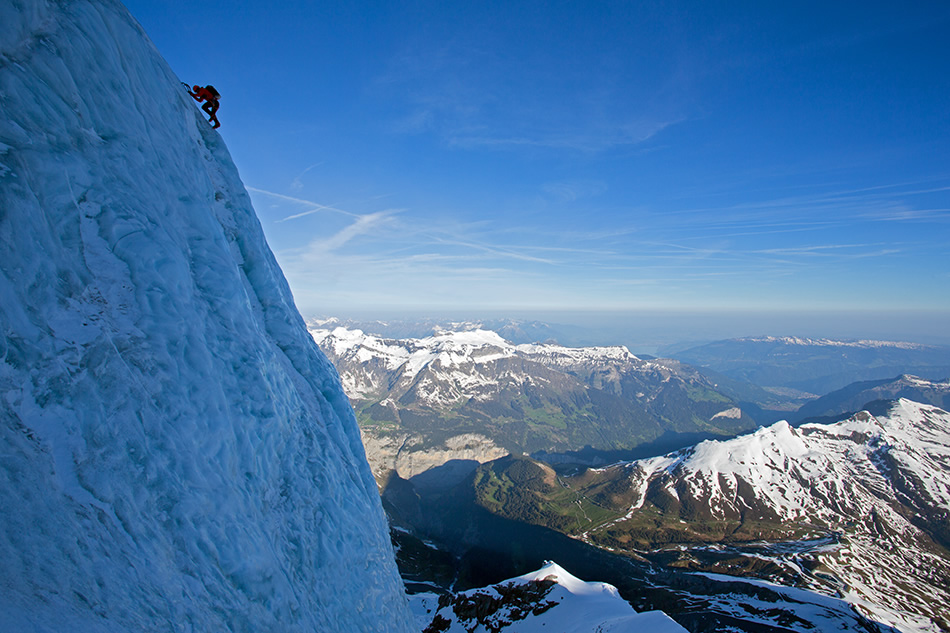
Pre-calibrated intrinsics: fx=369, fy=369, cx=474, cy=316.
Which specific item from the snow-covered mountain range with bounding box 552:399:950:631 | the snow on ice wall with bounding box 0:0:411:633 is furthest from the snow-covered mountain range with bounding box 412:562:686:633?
the snow-covered mountain range with bounding box 552:399:950:631

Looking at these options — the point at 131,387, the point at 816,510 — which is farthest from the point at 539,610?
the point at 816,510

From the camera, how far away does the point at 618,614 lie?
65688 millimetres

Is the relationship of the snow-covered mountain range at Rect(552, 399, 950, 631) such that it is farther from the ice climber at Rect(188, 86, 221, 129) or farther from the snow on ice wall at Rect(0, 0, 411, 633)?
the ice climber at Rect(188, 86, 221, 129)

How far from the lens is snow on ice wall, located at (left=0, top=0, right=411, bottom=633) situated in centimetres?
743

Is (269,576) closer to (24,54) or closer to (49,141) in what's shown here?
(49,141)

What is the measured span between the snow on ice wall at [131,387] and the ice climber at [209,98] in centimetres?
148

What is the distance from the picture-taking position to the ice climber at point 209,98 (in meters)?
15.4

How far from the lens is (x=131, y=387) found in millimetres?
8922

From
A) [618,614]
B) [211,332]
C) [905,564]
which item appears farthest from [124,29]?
[905,564]

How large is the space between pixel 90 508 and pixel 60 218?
6.52 meters

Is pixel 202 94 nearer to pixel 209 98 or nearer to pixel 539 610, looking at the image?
pixel 209 98

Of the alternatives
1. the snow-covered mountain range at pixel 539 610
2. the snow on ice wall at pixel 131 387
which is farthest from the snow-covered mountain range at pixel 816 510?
the snow on ice wall at pixel 131 387

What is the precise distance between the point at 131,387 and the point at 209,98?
519 inches

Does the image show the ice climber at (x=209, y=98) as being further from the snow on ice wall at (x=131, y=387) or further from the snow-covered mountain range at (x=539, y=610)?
the snow-covered mountain range at (x=539, y=610)
